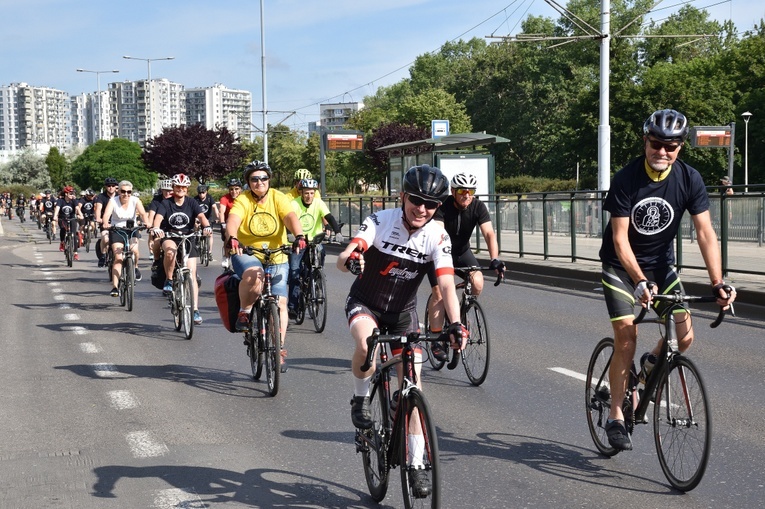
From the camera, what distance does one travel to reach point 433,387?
8.28 meters

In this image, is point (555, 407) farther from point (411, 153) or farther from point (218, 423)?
point (411, 153)

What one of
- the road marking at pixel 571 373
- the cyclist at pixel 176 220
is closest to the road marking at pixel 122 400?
the road marking at pixel 571 373

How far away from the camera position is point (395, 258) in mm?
5320

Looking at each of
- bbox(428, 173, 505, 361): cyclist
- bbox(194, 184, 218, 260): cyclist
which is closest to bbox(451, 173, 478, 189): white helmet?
bbox(428, 173, 505, 361): cyclist

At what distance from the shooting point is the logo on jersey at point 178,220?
12.6 meters

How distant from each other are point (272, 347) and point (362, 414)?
3026 millimetres

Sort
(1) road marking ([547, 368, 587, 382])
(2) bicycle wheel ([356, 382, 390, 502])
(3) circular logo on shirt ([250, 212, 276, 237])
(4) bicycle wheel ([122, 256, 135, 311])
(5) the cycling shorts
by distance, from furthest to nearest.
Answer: (4) bicycle wheel ([122, 256, 135, 311]), (3) circular logo on shirt ([250, 212, 276, 237]), (1) road marking ([547, 368, 587, 382]), (5) the cycling shorts, (2) bicycle wheel ([356, 382, 390, 502])

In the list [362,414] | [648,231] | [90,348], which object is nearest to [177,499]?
[362,414]

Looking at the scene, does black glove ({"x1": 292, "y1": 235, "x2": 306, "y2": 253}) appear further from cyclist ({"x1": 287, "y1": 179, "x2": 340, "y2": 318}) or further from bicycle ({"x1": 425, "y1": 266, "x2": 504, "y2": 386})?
cyclist ({"x1": 287, "y1": 179, "x2": 340, "y2": 318})

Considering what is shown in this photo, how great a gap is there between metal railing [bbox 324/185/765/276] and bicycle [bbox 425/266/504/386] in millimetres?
6791

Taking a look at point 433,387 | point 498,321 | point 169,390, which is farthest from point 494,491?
point 498,321

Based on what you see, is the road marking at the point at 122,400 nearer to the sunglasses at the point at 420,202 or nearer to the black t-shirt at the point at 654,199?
the sunglasses at the point at 420,202

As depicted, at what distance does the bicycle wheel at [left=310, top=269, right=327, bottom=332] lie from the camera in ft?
38.9

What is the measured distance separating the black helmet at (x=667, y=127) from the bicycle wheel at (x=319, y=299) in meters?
6.80
